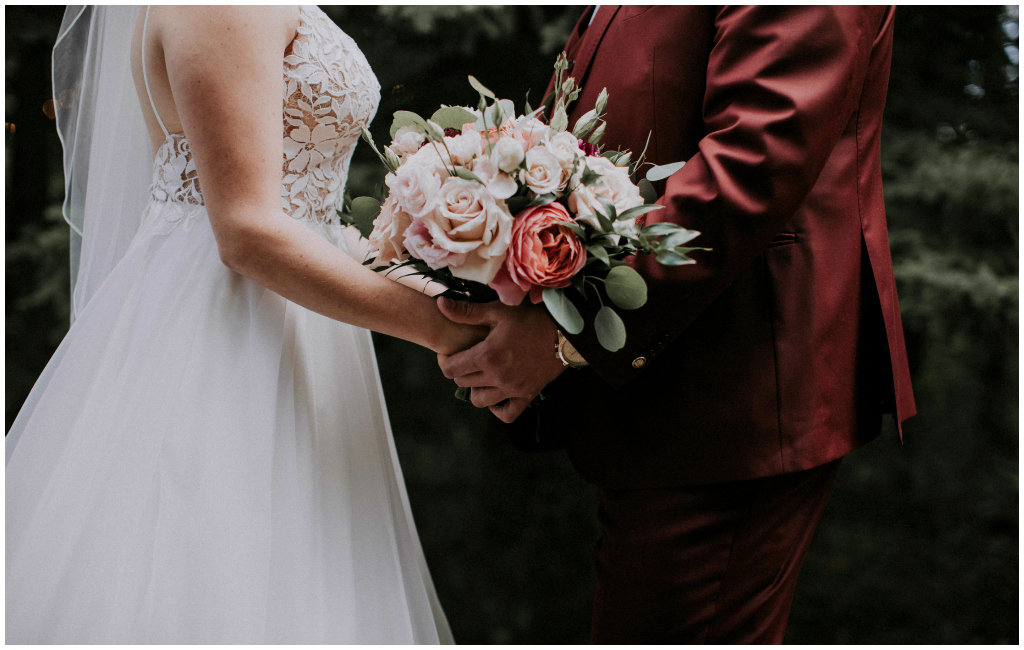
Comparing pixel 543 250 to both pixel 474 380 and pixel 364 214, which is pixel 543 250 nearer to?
pixel 474 380

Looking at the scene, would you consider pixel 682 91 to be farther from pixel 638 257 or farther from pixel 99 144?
pixel 99 144

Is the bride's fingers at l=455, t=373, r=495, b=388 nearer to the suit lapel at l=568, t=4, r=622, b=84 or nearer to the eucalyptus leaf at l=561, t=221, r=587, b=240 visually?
the eucalyptus leaf at l=561, t=221, r=587, b=240

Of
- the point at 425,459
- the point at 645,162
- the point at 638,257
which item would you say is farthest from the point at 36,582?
the point at 425,459

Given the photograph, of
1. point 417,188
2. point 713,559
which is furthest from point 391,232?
point 713,559

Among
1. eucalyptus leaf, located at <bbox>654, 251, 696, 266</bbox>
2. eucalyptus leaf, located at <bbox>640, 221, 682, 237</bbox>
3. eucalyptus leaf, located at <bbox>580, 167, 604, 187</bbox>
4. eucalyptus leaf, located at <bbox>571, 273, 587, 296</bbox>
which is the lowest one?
eucalyptus leaf, located at <bbox>654, 251, 696, 266</bbox>

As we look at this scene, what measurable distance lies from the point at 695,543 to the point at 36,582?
1.17m

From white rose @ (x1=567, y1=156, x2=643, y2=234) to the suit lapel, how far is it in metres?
0.38

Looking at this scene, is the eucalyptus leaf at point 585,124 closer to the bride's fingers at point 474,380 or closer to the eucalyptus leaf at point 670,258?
the eucalyptus leaf at point 670,258

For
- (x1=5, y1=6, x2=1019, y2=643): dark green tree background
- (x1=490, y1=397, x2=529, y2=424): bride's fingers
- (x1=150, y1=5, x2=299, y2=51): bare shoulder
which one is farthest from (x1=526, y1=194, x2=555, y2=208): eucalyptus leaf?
(x1=5, y1=6, x2=1019, y2=643): dark green tree background

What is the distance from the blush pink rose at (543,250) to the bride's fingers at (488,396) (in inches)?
11.5

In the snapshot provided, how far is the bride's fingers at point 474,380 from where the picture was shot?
4.26 ft

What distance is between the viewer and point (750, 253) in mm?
1202

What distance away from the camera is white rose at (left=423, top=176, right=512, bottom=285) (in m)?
1.07

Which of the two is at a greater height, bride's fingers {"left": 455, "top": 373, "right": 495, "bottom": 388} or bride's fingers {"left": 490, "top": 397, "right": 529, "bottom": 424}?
bride's fingers {"left": 455, "top": 373, "right": 495, "bottom": 388}
